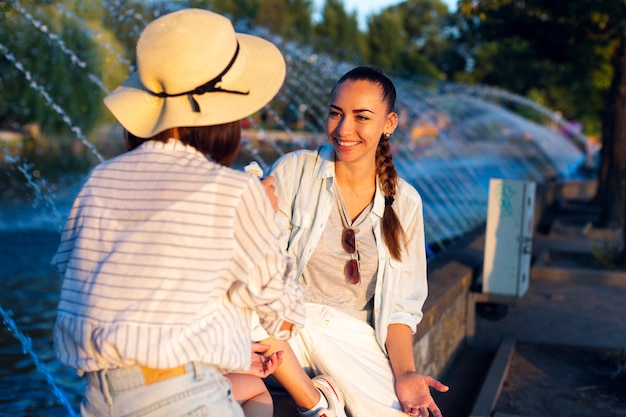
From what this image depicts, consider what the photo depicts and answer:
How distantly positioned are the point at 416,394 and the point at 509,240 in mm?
3995

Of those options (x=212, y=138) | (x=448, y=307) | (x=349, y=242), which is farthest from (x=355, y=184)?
(x=448, y=307)

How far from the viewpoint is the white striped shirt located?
205 centimetres

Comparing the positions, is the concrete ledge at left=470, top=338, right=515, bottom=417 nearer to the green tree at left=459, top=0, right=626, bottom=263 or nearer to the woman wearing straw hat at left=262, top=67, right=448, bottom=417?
the woman wearing straw hat at left=262, top=67, right=448, bottom=417

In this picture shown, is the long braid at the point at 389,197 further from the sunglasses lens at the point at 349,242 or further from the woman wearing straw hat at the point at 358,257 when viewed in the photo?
the sunglasses lens at the point at 349,242

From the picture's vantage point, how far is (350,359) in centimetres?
322

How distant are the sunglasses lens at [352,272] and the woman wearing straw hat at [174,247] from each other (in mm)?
1047

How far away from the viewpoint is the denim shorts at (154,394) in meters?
2.10

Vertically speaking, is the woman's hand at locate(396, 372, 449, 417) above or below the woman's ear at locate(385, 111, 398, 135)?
below

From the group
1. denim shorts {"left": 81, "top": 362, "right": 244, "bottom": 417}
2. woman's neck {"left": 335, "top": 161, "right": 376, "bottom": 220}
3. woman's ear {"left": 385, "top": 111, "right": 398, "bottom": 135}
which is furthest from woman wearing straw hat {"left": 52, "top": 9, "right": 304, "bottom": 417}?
woman's ear {"left": 385, "top": 111, "right": 398, "bottom": 135}

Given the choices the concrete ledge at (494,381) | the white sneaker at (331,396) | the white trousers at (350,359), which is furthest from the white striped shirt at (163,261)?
the concrete ledge at (494,381)

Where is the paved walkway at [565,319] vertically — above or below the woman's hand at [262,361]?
below

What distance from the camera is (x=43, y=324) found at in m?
7.16

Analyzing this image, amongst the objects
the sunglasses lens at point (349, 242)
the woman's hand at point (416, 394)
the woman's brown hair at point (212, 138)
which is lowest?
the woman's hand at point (416, 394)

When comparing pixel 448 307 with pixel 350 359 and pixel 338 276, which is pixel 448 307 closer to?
pixel 338 276
